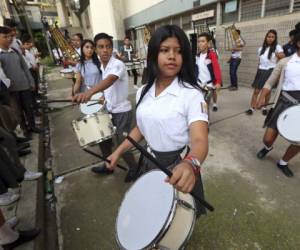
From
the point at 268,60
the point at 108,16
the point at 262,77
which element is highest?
the point at 108,16

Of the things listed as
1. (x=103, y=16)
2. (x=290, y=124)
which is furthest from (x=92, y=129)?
(x=103, y=16)

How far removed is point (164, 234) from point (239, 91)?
6.21m

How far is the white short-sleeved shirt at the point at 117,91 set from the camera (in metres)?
2.61

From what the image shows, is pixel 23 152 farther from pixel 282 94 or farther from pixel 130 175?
pixel 282 94

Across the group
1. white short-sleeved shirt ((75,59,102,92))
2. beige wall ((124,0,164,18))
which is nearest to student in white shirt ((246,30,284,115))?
white short-sleeved shirt ((75,59,102,92))

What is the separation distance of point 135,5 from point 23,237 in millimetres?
12797

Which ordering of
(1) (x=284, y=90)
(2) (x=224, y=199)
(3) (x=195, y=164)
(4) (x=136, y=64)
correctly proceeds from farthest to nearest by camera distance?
(4) (x=136, y=64) → (1) (x=284, y=90) → (2) (x=224, y=199) → (3) (x=195, y=164)

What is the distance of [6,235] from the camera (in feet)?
6.07

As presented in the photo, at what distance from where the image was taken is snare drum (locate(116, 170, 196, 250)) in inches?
42.8

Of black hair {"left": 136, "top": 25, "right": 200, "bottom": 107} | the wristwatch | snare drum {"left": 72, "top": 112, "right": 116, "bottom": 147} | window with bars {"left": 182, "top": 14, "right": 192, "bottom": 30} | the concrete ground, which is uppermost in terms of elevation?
window with bars {"left": 182, "top": 14, "right": 192, "bottom": 30}

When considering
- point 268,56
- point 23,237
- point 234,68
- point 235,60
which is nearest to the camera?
point 23,237

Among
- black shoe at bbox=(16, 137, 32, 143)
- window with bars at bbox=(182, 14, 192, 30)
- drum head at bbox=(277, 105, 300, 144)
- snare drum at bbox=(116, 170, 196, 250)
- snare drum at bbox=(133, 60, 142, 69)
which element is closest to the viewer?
snare drum at bbox=(116, 170, 196, 250)

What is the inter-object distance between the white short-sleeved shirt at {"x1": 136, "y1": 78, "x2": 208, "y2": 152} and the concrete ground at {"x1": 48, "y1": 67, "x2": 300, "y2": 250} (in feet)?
4.03

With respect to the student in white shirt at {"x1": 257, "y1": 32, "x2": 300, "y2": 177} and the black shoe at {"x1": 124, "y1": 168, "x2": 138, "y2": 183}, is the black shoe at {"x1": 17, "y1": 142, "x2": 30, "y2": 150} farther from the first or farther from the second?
the student in white shirt at {"x1": 257, "y1": 32, "x2": 300, "y2": 177}
